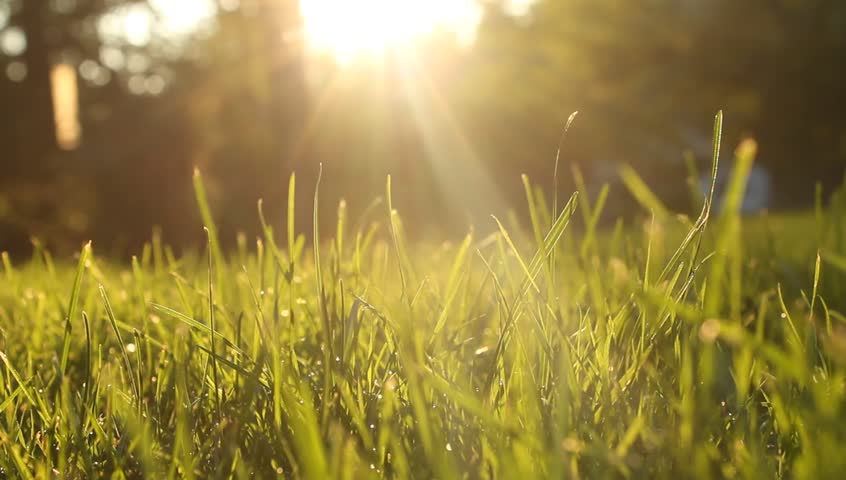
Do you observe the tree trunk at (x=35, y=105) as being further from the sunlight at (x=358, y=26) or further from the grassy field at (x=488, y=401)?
the grassy field at (x=488, y=401)

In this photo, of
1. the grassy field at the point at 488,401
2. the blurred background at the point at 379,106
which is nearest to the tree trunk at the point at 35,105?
the blurred background at the point at 379,106

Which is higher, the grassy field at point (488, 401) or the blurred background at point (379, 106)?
the grassy field at point (488, 401)

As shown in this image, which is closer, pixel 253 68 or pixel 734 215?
pixel 734 215

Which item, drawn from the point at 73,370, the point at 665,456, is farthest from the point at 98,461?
the point at 665,456

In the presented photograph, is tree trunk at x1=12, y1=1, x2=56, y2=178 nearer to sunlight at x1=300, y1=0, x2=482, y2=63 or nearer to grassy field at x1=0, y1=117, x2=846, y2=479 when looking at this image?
sunlight at x1=300, y1=0, x2=482, y2=63

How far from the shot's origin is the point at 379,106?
15.3 metres

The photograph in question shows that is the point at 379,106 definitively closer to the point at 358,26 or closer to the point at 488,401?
the point at 358,26

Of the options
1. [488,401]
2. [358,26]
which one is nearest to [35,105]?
[358,26]

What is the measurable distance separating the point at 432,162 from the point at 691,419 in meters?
15.1

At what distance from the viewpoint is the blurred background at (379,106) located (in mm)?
11648

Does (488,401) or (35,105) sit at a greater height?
(488,401)

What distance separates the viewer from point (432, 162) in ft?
51.2

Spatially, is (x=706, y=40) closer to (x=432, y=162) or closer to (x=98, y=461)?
(x=432, y=162)

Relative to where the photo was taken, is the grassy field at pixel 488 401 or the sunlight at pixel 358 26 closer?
the grassy field at pixel 488 401
